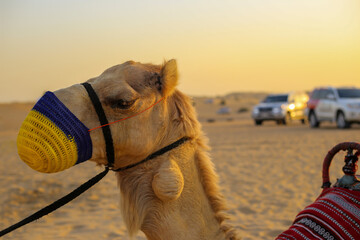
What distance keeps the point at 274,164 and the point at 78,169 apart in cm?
505

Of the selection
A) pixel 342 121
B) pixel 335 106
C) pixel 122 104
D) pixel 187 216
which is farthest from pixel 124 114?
pixel 342 121

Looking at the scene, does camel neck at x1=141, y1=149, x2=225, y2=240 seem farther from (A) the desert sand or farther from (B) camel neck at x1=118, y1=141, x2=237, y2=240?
(A) the desert sand

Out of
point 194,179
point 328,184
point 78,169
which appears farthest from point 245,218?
point 78,169

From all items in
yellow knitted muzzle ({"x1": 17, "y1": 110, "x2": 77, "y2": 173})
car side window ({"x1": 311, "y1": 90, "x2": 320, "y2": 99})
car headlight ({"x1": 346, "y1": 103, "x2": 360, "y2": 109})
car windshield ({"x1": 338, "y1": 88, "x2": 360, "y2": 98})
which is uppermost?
yellow knitted muzzle ({"x1": 17, "y1": 110, "x2": 77, "y2": 173})

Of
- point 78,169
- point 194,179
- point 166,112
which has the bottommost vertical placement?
point 78,169

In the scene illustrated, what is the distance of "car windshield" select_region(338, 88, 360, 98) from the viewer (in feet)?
59.2

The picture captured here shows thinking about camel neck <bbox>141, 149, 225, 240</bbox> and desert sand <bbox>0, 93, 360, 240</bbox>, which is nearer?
camel neck <bbox>141, 149, 225, 240</bbox>

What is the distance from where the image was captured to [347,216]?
2.06 meters

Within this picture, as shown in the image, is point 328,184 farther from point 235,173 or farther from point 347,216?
point 235,173

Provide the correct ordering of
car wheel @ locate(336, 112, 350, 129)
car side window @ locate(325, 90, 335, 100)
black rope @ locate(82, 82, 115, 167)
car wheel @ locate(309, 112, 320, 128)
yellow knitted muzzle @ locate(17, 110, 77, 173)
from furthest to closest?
car wheel @ locate(309, 112, 320, 128) < car side window @ locate(325, 90, 335, 100) < car wheel @ locate(336, 112, 350, 129) < black rope @ locate(82, 82, 115, 167) < yellow knitted muzzle @ locate(17, 110, 77, 173)

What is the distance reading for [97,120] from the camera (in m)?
1.88


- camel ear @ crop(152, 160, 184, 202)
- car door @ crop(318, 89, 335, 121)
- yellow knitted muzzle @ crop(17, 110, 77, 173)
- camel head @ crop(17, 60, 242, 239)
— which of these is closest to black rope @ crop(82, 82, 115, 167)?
camel head @ crop(17, 60, 242, 239)

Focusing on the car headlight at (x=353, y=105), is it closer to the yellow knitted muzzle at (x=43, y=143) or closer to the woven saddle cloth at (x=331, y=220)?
the woven saddle cloth at (x=331, y=220)

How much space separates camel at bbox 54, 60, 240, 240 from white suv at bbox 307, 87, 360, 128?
16.5 m
